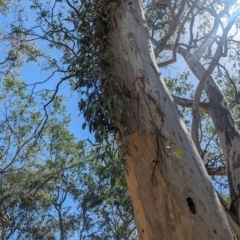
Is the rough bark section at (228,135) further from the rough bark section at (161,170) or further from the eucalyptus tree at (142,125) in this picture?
the rough bark section at (161,170)

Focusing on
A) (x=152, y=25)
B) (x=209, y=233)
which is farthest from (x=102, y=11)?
(x=152, y=25)

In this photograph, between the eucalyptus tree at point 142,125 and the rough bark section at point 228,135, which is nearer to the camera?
the eucalyptus tree at point 142,125

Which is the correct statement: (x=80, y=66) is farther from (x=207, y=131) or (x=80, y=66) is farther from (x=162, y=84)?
(x=207, y=131)

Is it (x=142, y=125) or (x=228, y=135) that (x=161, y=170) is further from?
(x=228, y=135)

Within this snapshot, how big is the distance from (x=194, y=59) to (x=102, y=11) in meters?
3.63

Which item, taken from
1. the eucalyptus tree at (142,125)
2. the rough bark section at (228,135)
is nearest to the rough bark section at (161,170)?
the eucalyptus tree at (142,125)

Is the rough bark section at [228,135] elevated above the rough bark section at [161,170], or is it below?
above

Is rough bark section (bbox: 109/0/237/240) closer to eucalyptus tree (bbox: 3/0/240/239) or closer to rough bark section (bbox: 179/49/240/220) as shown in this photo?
eucalyptus tree (bbox: 3/0/240/239)

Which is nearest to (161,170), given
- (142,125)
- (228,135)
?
(142,125)

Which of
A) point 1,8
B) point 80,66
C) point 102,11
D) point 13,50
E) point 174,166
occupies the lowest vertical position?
point 174,166

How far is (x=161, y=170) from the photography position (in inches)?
84.0

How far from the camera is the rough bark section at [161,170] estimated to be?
6.44ft

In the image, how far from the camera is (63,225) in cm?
1219

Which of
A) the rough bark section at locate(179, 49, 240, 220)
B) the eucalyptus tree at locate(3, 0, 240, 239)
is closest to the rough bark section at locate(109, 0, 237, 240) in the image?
the eucalyptus tree at locate(3, 0, 240, 239)
